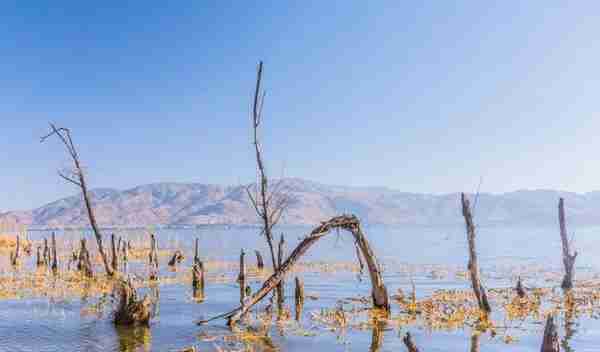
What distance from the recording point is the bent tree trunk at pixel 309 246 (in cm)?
2109

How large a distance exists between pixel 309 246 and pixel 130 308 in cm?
754

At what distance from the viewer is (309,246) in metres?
22.2

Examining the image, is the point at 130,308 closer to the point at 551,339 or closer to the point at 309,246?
the point at 309,246

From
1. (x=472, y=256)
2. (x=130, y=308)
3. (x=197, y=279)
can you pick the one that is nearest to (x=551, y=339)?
(x=472, y=256)

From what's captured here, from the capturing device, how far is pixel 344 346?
59.5ft

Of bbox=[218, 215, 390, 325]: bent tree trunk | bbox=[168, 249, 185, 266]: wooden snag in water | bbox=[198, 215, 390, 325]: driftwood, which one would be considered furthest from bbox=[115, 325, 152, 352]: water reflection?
bbox=[168, 249, 185, 266]: wooden snag in water

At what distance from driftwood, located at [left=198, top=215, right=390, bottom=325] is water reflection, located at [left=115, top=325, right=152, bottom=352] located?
2237 millimetres

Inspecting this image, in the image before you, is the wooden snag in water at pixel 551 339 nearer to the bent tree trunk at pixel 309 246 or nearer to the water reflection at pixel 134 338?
the bent tree trunk at pixel 309 246

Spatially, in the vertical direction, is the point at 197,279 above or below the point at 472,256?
below

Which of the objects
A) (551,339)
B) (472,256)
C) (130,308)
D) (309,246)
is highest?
(309,246)

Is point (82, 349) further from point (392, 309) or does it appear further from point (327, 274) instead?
point (327, 274)

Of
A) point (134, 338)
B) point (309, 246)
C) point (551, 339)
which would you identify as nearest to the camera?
point (551, 339)

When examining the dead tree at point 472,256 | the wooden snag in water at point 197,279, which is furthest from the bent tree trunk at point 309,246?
the wooden snag in water at point 197,279

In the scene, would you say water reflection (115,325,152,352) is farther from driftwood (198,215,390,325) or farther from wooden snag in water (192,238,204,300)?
wooden snag in water (192,238,204,300)
